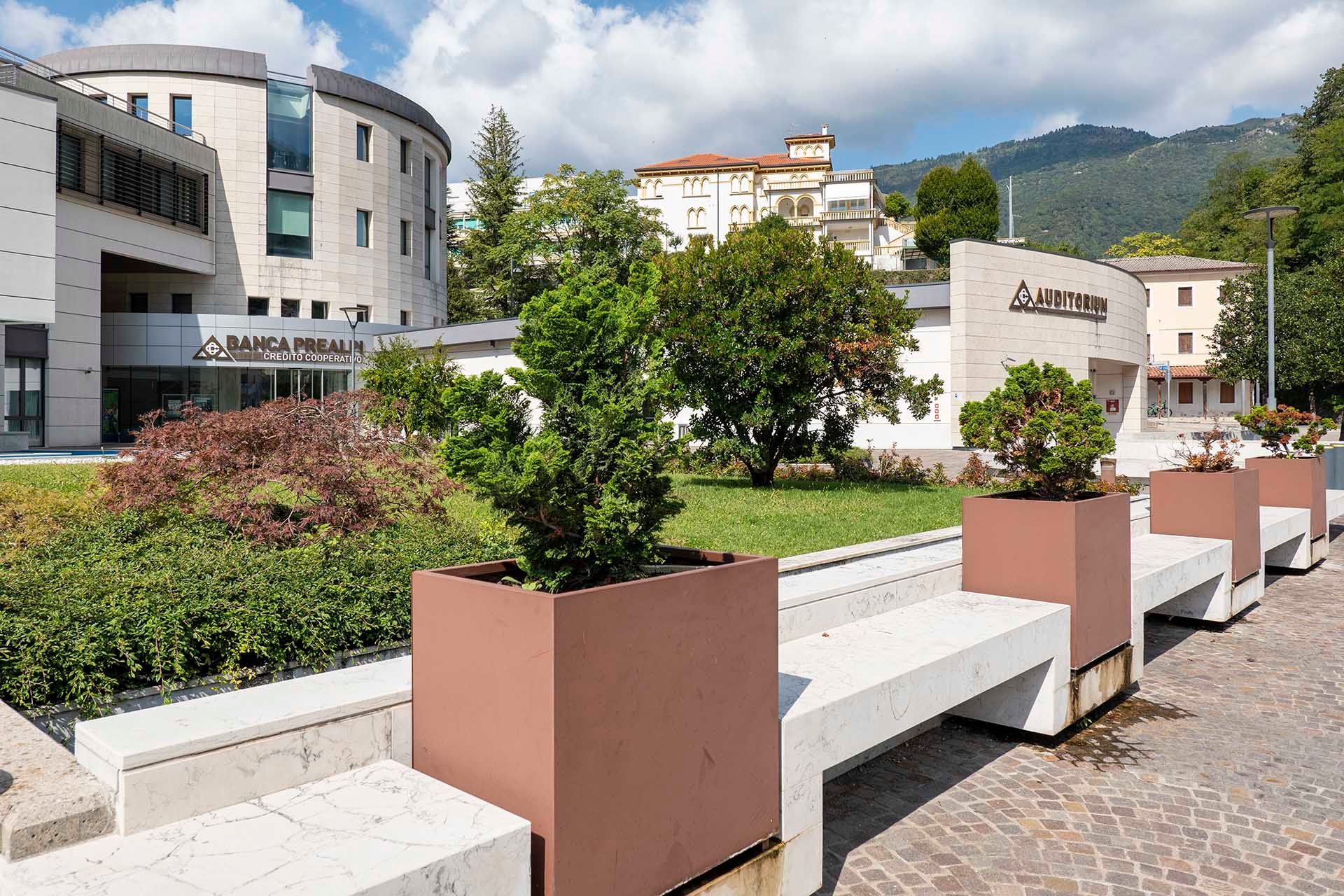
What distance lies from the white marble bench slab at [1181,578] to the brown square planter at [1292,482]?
3508mm

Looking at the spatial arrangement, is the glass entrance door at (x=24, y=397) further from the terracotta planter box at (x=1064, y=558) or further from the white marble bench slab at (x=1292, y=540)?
the white marble bench slab at (x=1292, y=540)

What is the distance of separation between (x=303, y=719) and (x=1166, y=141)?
765ft

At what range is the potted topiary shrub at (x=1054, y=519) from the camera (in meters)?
5.80

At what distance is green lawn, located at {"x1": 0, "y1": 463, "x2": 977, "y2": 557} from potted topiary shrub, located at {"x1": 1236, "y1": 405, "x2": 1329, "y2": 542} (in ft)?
13.0

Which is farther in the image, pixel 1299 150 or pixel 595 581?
pixel 1299 150

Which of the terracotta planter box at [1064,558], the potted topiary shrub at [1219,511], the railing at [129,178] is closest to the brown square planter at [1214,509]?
the potted topiary shrub at [1219,511]

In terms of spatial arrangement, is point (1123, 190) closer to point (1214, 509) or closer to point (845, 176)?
point (845, 176)

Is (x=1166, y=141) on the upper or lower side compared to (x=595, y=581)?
upper

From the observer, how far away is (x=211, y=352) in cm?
3472

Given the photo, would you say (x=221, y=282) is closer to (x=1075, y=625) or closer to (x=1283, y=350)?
(x=1075, y=625)

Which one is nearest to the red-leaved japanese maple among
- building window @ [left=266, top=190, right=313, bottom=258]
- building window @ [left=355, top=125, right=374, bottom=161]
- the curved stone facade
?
the curved stone facade

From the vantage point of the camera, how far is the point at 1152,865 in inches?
155

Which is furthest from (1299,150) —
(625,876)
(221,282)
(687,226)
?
(625,876)

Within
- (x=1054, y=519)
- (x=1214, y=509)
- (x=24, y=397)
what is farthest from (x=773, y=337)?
(x=24, y=397)
